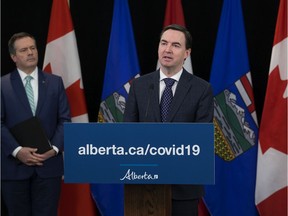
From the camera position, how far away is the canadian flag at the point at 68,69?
4.39 metres

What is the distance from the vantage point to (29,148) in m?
3.82

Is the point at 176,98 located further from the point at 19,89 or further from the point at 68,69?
the point at 68,69

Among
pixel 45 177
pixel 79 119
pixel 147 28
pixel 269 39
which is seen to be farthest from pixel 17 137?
pixel 269 39

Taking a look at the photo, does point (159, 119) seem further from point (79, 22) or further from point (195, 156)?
point (79, 22)

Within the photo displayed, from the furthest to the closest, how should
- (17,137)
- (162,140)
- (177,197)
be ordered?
1. (17,137)
2. (177,197)
3. (162,140)

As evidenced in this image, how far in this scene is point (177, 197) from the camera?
2.55 m

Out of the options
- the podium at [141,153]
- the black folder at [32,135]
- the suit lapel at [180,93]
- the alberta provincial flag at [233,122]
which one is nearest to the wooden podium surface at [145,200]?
the podium at [141,153]

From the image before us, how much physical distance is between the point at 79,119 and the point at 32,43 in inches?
30.8

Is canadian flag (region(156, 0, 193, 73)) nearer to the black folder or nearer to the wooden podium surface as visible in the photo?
the black folder

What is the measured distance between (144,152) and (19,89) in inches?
77.9

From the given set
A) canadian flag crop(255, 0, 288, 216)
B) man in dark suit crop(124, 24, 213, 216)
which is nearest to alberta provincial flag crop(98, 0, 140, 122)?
canadian flag crop(255, 0, 288, 216)

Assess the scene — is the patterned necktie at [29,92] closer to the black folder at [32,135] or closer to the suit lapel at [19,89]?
the suit lapel at [19,89]

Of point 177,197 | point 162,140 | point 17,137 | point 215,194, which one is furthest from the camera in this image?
point 215,194

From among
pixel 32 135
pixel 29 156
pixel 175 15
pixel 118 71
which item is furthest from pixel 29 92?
pixel 175 15
